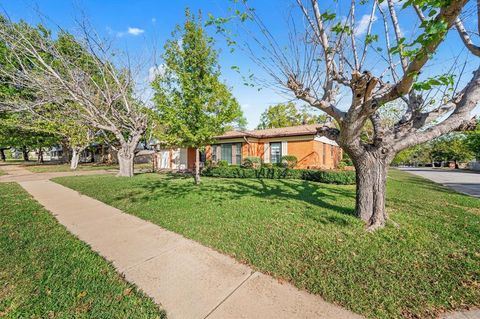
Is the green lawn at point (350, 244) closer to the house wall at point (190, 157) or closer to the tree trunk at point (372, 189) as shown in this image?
the tree trunk at point (372, 189)

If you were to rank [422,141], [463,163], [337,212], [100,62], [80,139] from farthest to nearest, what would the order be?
[463,163] → [80,139] → [100,62] → [337,212] → [422,141]

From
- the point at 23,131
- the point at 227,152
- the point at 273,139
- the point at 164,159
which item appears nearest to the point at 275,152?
the point at 273,139

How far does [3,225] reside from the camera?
504cm

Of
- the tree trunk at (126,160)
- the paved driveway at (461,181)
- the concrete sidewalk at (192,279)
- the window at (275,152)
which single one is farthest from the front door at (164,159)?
the paved driveway at (461,181)

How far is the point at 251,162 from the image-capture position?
16266 mm

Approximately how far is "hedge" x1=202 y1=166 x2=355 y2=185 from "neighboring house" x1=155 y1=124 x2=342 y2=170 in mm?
2580

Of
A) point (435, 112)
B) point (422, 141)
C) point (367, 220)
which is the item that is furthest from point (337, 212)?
point (435, 112)

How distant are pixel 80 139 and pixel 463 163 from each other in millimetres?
58127

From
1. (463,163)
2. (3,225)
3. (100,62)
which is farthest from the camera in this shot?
(463,163)

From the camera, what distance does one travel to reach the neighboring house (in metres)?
15.8

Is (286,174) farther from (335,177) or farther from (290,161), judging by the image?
(335,177)

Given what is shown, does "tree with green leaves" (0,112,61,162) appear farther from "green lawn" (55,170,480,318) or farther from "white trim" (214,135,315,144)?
"green lawn" (55,170,480,318)

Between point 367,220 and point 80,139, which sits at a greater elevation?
point 80,139

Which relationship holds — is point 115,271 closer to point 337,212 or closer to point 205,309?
point 205,309
